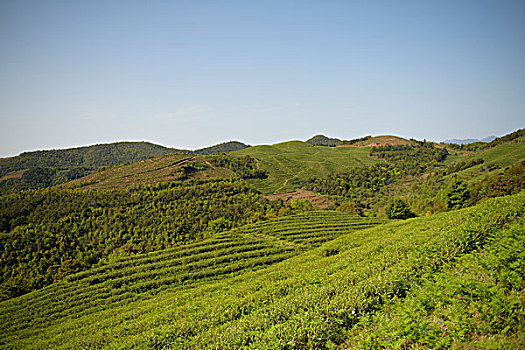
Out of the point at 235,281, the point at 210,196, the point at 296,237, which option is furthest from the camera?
the point at 210,196

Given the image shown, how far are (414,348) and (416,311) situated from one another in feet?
3.90

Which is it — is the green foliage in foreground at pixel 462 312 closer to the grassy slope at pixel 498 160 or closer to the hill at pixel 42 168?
the grassy slope at pixel 498 160

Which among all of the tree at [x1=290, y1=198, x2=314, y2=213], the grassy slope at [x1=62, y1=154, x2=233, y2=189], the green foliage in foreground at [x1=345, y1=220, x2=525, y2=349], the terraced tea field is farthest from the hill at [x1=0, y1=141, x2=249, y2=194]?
the green foliage in foreground at [x1=345, y1=220, x2=525, y2=349]

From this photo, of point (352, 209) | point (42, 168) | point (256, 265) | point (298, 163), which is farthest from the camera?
point (42, 168)

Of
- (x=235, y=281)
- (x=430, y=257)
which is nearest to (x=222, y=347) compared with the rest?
(x=430, y=257)

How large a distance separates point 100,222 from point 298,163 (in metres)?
104

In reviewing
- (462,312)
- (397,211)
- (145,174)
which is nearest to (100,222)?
(145,174)

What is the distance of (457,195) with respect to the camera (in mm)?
50969

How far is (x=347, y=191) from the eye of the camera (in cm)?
10625

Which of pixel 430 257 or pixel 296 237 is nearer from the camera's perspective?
pixel 430 257

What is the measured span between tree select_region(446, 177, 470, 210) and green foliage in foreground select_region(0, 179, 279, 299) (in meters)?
46.4

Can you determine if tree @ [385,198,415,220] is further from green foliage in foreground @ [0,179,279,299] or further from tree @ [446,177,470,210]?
green foliage in foreground @ [0,179,279,299]

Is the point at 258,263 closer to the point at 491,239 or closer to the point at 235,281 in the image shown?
the point at 235,281

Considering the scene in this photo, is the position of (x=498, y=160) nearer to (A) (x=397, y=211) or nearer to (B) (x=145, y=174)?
(A) (x=397, y=211)
